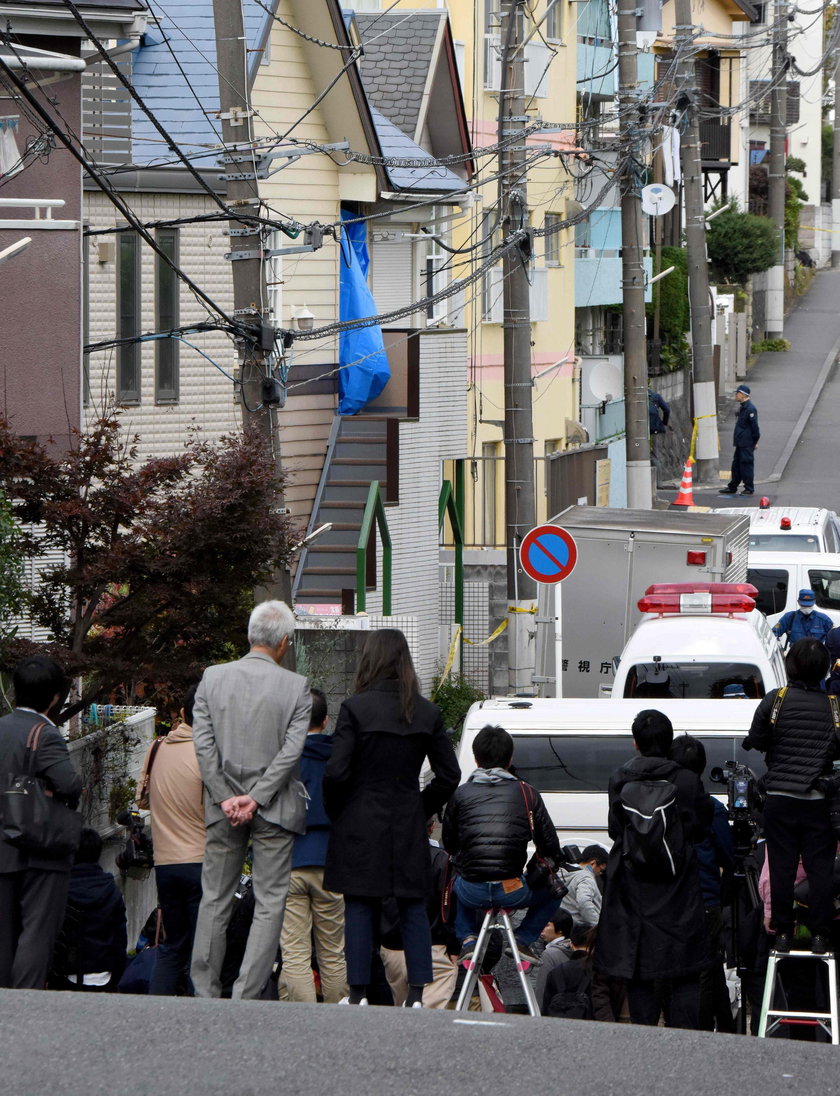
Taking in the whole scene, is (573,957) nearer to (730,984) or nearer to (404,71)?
(730,984)

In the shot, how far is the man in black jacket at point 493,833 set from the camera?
308 inches

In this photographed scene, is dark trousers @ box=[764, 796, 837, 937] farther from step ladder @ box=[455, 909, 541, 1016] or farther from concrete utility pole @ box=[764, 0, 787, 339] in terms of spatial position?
concrete utility pole @ box=[764, 0, 787, 339]

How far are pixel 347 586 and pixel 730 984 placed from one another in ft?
40.7

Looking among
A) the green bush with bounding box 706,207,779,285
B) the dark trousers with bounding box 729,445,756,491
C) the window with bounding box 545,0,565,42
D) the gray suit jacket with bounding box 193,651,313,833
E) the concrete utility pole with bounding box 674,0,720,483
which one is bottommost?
the gray suit jacket with bounding box 193,651,313,833

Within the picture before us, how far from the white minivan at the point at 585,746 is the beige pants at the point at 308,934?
10.4 feet

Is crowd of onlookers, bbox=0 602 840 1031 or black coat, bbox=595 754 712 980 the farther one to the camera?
black coat, bbox=595 754 712 980

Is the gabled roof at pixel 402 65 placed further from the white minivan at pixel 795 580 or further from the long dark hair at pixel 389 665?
the long dark hair at pixel 389 665

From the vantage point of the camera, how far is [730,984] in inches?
367

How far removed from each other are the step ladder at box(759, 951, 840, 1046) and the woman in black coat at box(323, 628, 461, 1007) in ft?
5.15

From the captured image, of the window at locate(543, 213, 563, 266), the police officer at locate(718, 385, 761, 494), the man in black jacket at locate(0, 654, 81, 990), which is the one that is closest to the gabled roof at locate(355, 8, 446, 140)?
the window at locate(543, 213, 563, 266)

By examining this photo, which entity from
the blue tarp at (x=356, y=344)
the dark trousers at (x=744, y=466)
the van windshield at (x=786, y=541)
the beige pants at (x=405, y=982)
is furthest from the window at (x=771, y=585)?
the beige pants at (x=405, y=982)

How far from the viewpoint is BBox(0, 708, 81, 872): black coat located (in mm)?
7327

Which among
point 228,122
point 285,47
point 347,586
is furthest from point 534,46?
point 228,122

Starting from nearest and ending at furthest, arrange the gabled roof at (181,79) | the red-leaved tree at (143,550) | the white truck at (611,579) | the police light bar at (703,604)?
the red-leaved tree at (143,550)
the police light bar at (703,604)
the white truck at (611,579)
the gabled roof at (181,79)
